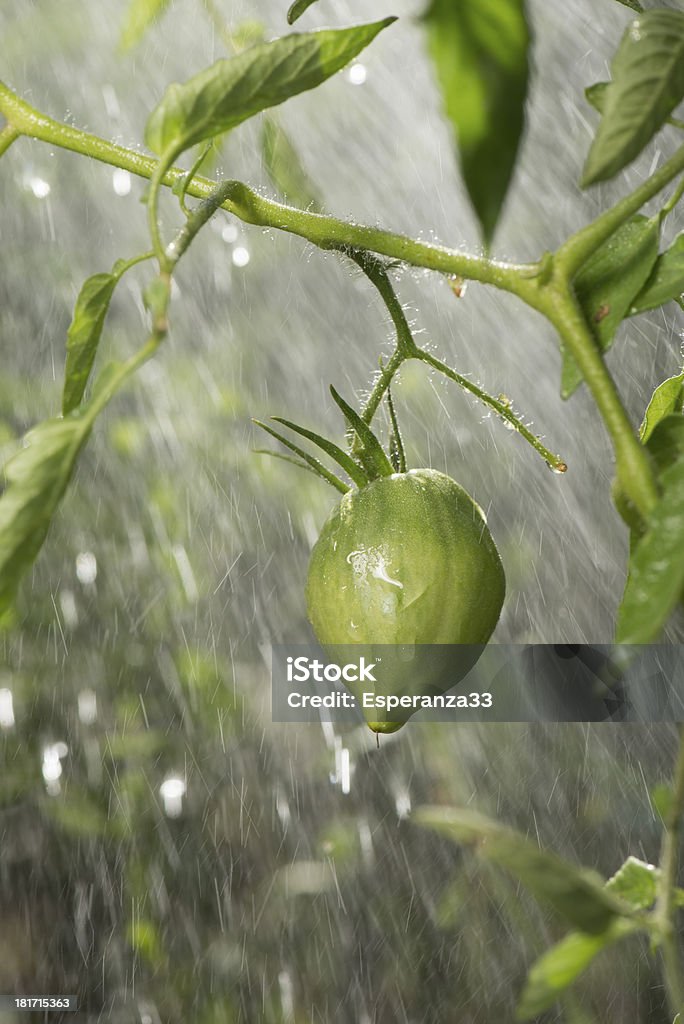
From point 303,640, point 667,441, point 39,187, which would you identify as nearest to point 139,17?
point 667,441

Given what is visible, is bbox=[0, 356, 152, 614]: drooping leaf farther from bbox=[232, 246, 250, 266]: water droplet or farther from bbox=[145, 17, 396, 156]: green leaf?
bbox=[232, 246, 250, 266]: water droplet

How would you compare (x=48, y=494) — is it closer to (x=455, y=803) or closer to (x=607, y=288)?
(x=607, y=288)

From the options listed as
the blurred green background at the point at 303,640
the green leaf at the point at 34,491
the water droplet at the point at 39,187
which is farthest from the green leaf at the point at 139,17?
the water droplet at the point at 39,187

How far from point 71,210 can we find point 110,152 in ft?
2.28

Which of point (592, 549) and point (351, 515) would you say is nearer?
point (351, 515)

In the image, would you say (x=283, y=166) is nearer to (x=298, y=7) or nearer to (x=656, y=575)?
(x=298, y=7)

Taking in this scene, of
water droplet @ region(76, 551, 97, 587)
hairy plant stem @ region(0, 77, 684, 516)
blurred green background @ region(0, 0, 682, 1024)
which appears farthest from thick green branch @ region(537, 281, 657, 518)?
water droplet @ region(76, 551, 97, 587)

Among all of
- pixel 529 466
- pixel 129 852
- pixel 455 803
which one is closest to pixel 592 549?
pixel 529 466

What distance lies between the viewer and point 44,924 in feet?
2.53

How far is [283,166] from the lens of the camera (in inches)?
13.2

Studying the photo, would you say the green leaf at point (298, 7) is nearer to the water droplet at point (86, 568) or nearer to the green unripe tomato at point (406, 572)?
the green unripe tomato at point (406, 572)

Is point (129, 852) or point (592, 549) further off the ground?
point (592, 549)

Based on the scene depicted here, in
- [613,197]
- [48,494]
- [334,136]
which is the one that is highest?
[334,136]

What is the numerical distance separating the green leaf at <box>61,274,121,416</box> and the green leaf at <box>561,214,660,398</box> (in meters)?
0.08
